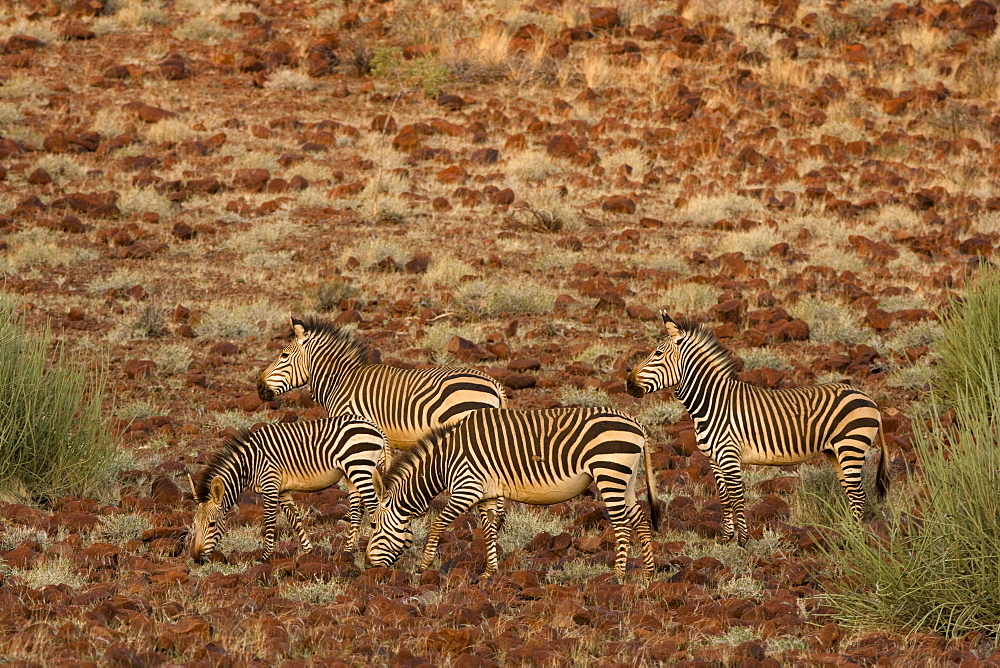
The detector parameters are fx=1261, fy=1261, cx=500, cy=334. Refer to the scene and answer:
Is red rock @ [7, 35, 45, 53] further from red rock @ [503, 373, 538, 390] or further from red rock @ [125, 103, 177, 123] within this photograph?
red rock @ [503, 373, 538, 390]

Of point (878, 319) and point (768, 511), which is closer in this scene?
point (768, 511)

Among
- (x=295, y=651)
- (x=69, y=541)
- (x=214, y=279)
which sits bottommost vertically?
(x=214, y=279)

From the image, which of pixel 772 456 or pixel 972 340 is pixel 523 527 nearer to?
pixel 772 456

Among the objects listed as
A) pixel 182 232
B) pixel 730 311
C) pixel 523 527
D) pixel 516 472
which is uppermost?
pixel 516 472

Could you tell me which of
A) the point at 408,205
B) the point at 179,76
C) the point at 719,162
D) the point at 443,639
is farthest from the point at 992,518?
the point at 179,76

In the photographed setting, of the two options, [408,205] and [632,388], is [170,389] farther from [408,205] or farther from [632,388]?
[408,205]

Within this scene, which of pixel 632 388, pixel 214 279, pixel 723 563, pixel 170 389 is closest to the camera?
pixel 723 563

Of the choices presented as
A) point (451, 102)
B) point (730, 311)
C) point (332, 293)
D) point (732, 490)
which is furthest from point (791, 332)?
point (451, 102)

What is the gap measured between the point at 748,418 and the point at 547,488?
193 cm

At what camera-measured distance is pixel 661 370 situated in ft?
31.8

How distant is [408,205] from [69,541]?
12.2 metres

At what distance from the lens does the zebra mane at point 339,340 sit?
10617mm

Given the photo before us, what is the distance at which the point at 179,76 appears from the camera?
2647cm

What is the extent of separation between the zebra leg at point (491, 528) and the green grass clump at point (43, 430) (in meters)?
3.50
